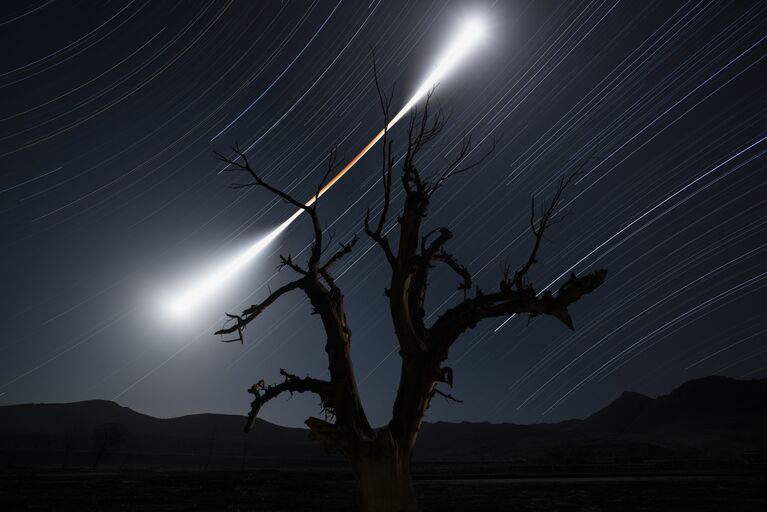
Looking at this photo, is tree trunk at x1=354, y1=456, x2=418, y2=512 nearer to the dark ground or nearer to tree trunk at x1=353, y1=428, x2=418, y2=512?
tree trunk at x1=353, y1=428, x2=418, y2=512

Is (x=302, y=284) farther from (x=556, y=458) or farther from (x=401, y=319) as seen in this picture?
(x=556, y=458)

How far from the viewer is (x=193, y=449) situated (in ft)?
568

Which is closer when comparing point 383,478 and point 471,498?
point 383,478

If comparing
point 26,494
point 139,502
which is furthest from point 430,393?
point 26,494

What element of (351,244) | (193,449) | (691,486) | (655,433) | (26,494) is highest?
(193,449)

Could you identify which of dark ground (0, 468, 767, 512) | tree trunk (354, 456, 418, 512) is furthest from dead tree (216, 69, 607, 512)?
dark ground (0, 468, 767, 512)

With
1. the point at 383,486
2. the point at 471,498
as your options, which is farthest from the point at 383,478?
the point at 471,498

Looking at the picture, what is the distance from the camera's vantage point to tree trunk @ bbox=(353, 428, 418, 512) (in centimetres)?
464

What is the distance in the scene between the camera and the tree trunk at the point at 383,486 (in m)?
4.63

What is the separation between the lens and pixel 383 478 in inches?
184

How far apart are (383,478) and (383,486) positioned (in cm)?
8

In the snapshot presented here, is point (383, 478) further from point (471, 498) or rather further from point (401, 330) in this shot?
point (471, 498)

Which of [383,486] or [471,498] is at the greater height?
[471,498]

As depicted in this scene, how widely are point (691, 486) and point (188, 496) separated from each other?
1445 inches
